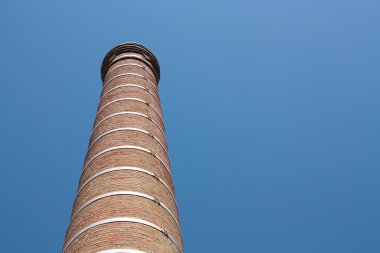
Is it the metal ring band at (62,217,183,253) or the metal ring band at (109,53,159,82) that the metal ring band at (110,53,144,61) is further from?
the metal ring band at (62,217,183,253)

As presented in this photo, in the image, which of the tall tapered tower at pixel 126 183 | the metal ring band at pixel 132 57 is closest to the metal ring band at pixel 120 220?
the tall tapered tower at pixel 126 183

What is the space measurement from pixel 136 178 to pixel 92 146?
2763mm

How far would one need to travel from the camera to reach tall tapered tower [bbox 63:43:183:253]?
9.33 metres

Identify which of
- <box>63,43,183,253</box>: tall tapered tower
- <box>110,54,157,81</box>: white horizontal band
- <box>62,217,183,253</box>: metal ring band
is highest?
<box>110,54,157,81</box>: white horizontal band

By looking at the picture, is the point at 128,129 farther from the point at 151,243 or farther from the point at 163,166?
the point at 151,243

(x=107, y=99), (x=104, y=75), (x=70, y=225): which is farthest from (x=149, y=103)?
(x=70, y=225)

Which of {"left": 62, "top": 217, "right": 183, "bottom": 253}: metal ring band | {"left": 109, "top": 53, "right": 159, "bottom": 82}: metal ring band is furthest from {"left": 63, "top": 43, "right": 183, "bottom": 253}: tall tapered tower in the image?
{"left": 109, "top": 53, "right": 159, "bottom": 82}: metal ring band

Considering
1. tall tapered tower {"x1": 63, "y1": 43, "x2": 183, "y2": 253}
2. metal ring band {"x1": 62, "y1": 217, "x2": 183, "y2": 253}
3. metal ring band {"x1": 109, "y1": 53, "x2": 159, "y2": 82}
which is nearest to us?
tall tapered tower {"x1": 63, "y1": 43, "x2": 183, "y2": 253}

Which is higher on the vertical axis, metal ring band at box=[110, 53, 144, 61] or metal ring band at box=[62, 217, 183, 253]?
metal ring band at box=[110, 53, 144, 61]

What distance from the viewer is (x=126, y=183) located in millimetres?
10766

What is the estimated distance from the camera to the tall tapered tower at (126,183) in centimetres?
933

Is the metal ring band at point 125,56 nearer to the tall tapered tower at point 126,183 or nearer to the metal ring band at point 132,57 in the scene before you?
the metal ring band at point 132,57

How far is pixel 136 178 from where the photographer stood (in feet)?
36.1

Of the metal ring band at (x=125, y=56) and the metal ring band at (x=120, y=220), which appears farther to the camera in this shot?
the metal ring band at (x=125, y=56)
